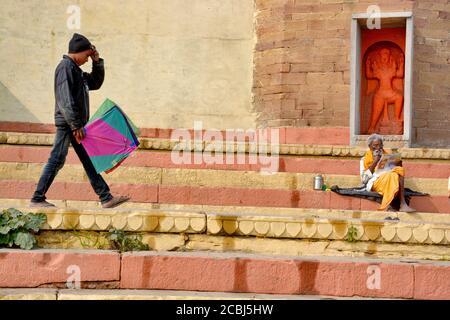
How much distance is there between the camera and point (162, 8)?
1434 centimetres

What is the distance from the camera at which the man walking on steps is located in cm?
690

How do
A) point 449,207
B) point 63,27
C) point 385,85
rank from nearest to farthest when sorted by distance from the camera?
point 449,207
point 385,85
point 63,27

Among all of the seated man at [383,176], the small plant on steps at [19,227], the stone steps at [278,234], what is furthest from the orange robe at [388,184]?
the small plant on steps at [19,227]

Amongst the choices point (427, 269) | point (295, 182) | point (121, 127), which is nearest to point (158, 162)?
point (295, 182)

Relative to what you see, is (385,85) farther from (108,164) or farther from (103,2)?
(108,164)

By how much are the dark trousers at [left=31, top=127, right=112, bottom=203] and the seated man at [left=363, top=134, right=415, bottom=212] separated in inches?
129

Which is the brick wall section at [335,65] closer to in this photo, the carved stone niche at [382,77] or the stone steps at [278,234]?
the carved stone niche at [382,77]

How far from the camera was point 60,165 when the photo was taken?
7.01 m

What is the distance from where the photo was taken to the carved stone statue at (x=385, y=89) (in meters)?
12.9

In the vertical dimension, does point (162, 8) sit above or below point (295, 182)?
above

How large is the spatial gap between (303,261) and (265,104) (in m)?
7.86

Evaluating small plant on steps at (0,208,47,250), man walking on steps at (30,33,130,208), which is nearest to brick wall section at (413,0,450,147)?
man walking on steps at (30,33,130,208)

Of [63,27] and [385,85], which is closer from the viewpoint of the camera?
[385,85]

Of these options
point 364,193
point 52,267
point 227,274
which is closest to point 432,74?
point 364,193
